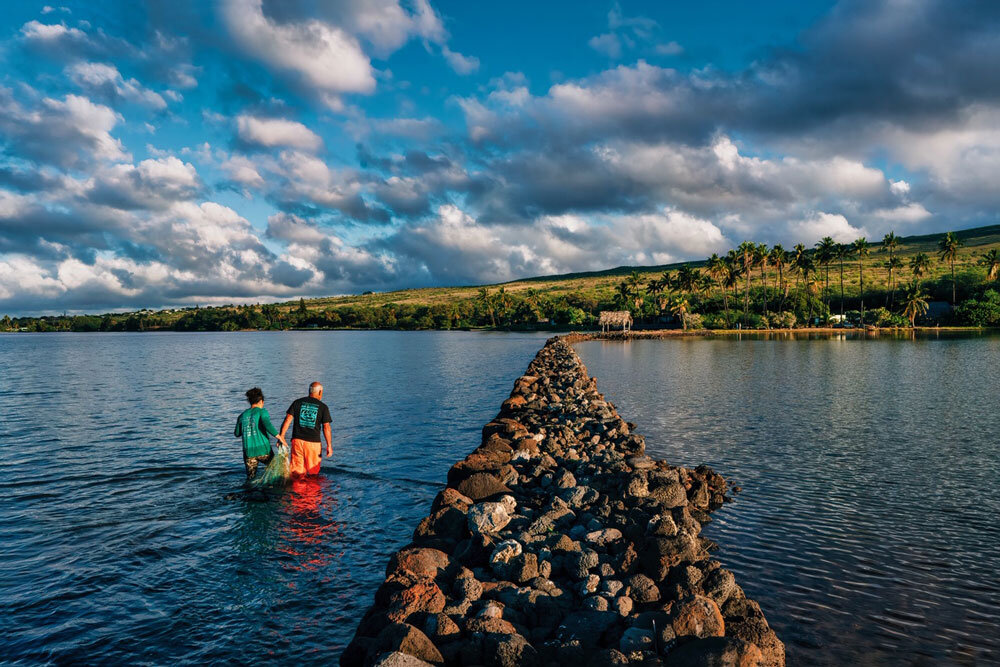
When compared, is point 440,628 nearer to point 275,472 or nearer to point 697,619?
point 697,619

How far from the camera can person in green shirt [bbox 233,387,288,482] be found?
14492 mm

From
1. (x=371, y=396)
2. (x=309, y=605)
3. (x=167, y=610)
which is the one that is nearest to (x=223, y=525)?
(x=167, y=610)

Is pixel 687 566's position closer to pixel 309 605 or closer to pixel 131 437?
pixel 309 605

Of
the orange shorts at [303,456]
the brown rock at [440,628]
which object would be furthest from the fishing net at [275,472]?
the brown rock at [440,628]

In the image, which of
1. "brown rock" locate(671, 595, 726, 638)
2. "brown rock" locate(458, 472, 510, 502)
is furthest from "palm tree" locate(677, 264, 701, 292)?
"brown rock" locate(671, 595, 726, 638)

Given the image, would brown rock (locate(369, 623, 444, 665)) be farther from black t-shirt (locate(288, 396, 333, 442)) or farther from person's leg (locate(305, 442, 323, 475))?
person's leg (locate(305, 442, 323, 475))

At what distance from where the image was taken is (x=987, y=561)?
34.2 ft

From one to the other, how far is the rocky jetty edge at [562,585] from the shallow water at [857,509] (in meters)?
1.37

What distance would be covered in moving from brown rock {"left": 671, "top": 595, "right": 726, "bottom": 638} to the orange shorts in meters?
11.3

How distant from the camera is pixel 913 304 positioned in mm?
120188

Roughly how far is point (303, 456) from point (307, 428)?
0.89 m

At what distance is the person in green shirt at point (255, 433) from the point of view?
47.5ft

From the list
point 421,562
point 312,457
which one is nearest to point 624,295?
point 312,457

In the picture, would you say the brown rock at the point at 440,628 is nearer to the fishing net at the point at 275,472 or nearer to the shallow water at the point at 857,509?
the shallow water at the point at 857,509
